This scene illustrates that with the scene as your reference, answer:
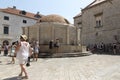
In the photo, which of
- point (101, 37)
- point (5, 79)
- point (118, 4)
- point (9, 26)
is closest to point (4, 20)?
point (9, 26)

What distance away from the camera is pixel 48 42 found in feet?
62.2

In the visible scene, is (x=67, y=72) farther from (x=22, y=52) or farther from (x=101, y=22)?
(x=101, y=22)

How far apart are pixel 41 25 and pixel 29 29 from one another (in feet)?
4.56

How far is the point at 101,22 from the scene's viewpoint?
105 feet

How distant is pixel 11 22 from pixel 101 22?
23.9 meters

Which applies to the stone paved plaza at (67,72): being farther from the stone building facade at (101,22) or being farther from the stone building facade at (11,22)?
the stone building facade at (11,22)

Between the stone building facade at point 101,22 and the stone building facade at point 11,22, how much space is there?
60.4 ft

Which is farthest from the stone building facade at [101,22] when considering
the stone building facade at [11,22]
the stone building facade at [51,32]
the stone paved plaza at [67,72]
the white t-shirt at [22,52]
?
the white t-shirt at [22,52]

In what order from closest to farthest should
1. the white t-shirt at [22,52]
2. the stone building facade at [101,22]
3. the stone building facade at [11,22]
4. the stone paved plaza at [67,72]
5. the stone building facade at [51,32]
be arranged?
1. the white t-shirt at [22,52]
2. the stone paved plaza at [67,72]
3. the stone building facade at [51,32]
4. the stone building facade at [101,22]
5. the stone building facade at [11,22]

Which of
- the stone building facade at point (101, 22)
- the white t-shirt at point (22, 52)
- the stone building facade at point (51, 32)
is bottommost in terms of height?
the white t-shirt at point (22, 52)

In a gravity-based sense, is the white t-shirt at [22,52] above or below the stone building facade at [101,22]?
below

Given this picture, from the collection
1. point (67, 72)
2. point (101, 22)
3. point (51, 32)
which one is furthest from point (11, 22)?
point (67, 72)

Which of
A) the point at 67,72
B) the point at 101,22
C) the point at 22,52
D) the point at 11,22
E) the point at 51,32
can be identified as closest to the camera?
the point at 22,52

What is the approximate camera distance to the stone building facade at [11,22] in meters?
44.8
